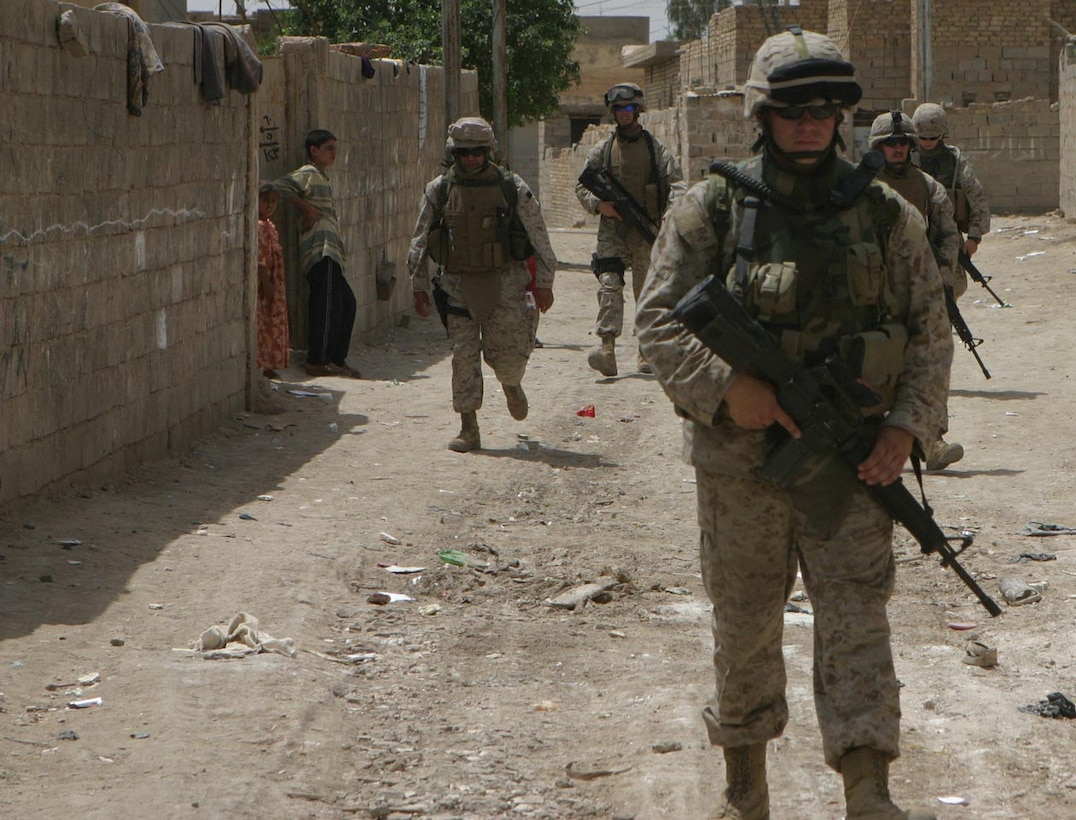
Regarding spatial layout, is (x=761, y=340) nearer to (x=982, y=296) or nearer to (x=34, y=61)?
(x=34, y=61)

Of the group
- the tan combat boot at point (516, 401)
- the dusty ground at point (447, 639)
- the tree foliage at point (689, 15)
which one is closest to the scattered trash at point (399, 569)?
the dusty ground at point (447, 639)

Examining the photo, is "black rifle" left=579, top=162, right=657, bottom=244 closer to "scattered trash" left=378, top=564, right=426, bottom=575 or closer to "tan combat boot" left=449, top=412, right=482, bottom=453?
"tan combat boot" left=449, top=412, right=482, bottom=453

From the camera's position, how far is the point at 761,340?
303 centimetres

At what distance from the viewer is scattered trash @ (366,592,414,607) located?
207 inches

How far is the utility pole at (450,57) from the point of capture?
1541 centimetres

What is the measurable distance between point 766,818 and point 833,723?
31cm

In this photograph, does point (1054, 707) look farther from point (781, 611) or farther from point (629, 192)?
point (629, 192)

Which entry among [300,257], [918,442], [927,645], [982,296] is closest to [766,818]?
[918,442]

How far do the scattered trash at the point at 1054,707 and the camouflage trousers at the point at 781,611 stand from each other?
1099mm

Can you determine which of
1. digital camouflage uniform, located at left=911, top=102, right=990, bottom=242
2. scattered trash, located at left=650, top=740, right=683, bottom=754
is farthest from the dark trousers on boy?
scattered trash, located at left=650, top=740, right=683, bottom=754

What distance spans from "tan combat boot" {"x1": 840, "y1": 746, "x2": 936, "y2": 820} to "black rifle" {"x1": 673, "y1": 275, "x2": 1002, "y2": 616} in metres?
0.49

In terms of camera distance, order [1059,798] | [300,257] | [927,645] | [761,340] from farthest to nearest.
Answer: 1. [300,257]
2. [927,645]
3. [1059,798]
4. [761,340]

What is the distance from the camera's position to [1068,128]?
2080 cm

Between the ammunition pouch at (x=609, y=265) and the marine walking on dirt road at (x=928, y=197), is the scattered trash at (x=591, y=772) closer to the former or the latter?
the marine walking on dirt road at (x=928, y=197)
